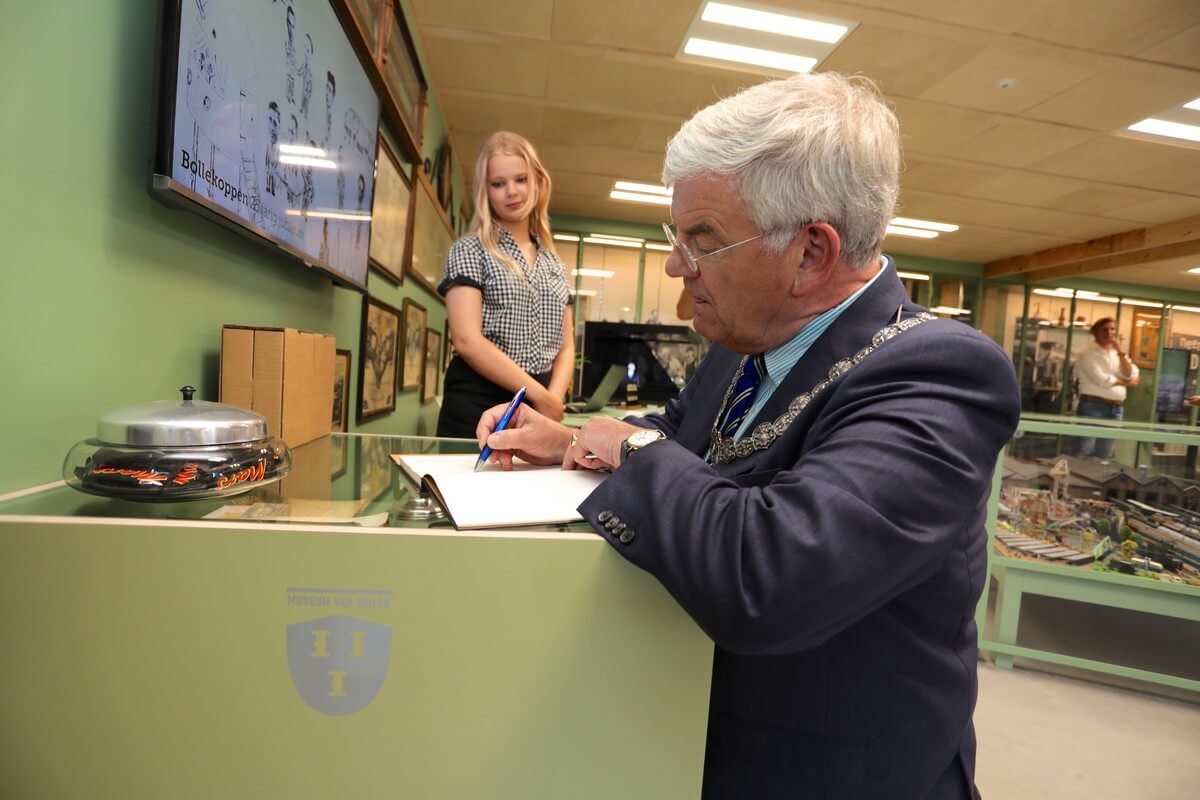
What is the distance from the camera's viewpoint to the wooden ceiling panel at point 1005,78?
3.47 m

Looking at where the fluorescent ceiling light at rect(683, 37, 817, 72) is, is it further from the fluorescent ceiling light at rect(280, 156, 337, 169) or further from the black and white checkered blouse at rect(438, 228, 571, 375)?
the fluorescent ceiling light at rect(280, 156, 337, 169)

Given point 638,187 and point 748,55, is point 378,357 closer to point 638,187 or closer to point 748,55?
point 748,55

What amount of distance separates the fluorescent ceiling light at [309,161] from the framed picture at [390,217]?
2.12 ft

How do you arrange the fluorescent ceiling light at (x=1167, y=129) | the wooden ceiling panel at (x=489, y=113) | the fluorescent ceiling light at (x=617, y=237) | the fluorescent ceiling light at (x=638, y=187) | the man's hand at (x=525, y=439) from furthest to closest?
the fluorescent ceiling light at (x=617, y=237) → the fluorescent ceiling light at (x=638, y=187) → the wooden ceiling panel at (x=489, y=113) → the fluorescent ceiling light at (x=1167, y=129) → the man's hand at (x=525, y=439)

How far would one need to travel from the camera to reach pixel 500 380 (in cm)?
181

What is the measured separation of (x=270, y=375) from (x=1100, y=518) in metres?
3.27

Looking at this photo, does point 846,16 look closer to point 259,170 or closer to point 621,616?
point 259,170

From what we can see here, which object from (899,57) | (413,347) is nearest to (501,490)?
(413,347)

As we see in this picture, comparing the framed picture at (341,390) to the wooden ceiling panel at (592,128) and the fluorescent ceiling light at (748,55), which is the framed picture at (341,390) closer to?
the fluorescent ceiling light at (748,55)

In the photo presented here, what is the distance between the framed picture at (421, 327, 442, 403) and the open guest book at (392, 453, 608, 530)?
Answer: 3186mm

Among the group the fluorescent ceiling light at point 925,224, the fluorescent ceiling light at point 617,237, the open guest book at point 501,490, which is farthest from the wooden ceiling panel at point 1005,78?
the fluorescent ceiling light at point 617,237

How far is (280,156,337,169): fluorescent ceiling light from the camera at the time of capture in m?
1.35

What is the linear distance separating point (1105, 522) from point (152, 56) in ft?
11.6

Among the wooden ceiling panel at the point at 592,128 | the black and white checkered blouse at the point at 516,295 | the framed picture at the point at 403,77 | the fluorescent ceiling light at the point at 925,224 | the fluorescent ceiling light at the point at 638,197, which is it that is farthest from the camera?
the fluorescent ceiling light at the point at 925,224
